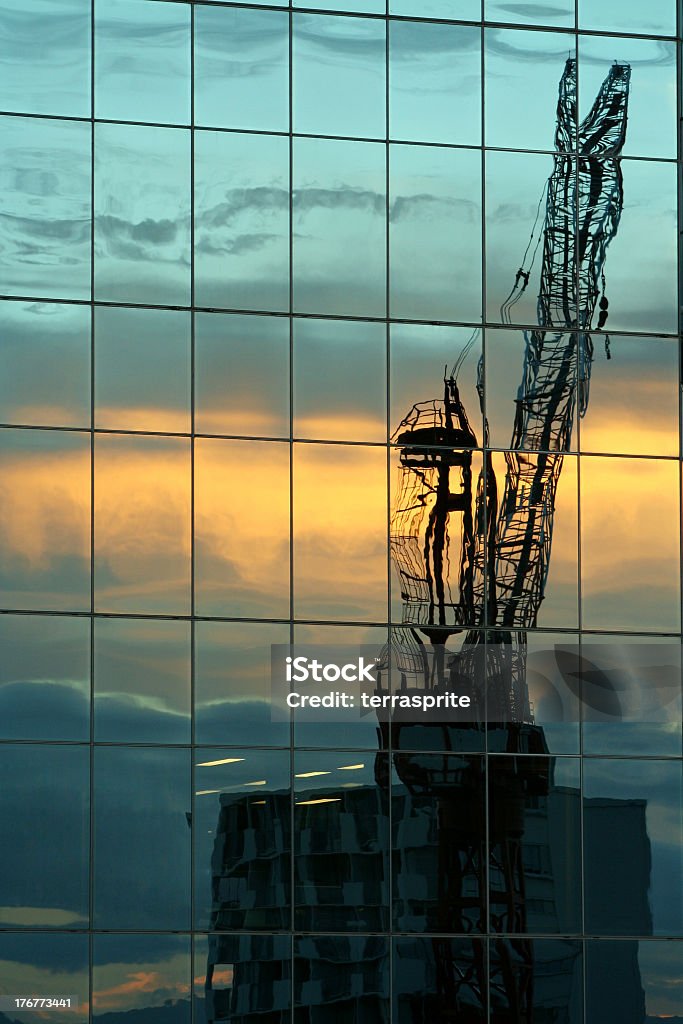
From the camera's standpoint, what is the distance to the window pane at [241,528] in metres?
23.1

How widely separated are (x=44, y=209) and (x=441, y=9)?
7.21 m

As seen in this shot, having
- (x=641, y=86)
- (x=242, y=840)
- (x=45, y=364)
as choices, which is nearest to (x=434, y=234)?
(x=641, y=86)

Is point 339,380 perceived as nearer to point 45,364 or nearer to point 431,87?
point 45,364

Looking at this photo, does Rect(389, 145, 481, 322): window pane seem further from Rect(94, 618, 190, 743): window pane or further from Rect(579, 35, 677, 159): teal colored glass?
Rect(94, 618, 190, 743): window pane

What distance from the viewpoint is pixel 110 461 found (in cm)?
2312

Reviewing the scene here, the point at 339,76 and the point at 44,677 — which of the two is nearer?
the point at 44,677

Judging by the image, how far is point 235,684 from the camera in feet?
75.4

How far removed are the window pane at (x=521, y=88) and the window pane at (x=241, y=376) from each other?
504cm

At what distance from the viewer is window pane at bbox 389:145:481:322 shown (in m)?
24.2

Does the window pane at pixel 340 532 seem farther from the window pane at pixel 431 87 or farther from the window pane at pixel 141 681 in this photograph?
the window pane at pixel 431 87

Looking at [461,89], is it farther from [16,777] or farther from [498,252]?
[16,777]

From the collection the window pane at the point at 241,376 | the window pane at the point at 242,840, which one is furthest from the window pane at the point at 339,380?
the window pane at the point at 242,840

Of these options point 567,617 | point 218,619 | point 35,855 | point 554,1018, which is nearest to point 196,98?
point 218,619

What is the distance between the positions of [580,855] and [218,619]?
6588 mm
